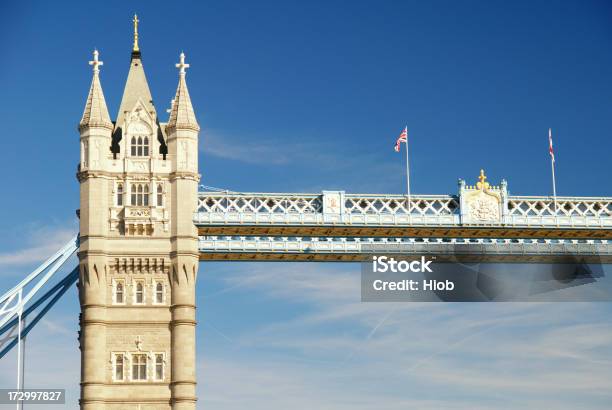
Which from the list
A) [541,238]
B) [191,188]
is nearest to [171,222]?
[191,188]

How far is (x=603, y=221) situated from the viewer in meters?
88.1

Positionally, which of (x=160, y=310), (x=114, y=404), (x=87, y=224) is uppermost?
→ (x=87, y=224)

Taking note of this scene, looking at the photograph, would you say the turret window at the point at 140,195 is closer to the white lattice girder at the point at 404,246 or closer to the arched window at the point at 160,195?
Result: the arched window at the point at 160,195

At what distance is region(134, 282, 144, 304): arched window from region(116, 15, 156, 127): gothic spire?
1014 centimetres

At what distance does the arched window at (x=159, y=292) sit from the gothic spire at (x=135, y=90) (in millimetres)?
10380

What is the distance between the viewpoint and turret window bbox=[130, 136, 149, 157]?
84750 mm

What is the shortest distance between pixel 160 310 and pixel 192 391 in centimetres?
526

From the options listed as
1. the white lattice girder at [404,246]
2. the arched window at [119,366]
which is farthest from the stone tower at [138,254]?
the white lattice girder at [404,246]

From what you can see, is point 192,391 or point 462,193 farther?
point 462,193

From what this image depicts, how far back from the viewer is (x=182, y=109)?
84500mm

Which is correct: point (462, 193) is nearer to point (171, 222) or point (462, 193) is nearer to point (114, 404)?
point (171, 222)

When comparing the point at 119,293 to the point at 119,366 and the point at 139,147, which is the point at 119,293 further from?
the point at 139,147

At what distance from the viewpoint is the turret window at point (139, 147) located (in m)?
84.8

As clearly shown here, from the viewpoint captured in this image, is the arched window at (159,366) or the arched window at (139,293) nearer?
the arched window at (159,366)
